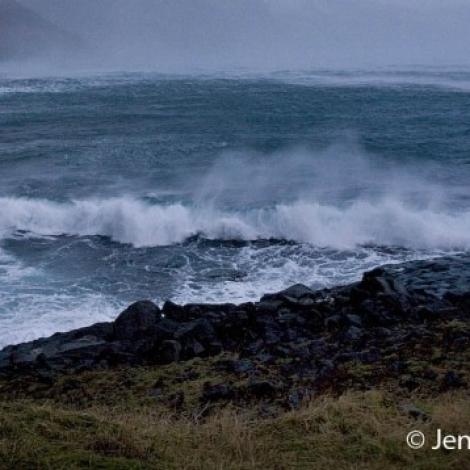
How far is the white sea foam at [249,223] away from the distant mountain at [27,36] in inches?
3648

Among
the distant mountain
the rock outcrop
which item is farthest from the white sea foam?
the distant mountain

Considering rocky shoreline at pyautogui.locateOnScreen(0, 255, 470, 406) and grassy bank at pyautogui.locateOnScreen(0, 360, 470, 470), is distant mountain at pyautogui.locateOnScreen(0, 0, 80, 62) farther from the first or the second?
grassy bank at pyautogui.locateOnScreen(0, 360, 470, 470)

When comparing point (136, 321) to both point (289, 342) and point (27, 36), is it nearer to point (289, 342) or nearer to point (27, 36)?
point (289, 342)

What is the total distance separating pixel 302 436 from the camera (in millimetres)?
5668

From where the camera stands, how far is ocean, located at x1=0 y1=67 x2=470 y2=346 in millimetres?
13641

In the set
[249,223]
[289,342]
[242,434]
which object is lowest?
[289,342]

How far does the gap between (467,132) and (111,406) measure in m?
29.1

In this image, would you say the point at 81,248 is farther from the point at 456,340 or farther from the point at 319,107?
the point at 319,107

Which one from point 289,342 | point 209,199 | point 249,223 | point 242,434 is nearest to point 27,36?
point 209,199

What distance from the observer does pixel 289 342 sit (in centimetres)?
919

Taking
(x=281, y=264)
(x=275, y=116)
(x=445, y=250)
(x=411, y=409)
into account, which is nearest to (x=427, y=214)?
(x=445, y=250)

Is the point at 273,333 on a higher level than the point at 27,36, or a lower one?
lower

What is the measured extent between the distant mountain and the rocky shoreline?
10207 cm

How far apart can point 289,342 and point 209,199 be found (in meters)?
11.6
